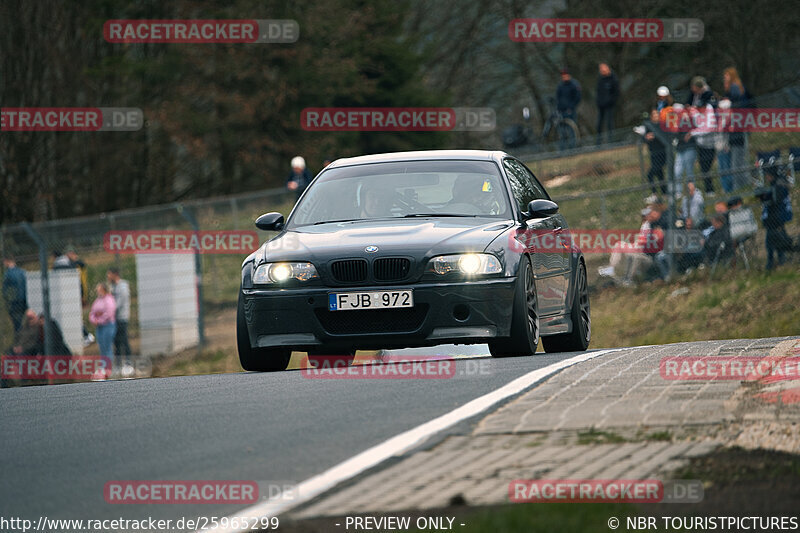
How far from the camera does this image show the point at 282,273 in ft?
33.0

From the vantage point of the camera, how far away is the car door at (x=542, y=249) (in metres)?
10.8

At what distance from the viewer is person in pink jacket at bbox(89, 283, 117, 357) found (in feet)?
72.4

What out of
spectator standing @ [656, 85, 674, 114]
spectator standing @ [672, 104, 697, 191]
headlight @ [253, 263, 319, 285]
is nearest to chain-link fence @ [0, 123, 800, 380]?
spectator standing @ [672, 104, 697, 191]

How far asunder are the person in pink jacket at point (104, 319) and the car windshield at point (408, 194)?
11.4 metres

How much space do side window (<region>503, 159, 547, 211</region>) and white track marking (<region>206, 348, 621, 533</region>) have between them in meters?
2.88

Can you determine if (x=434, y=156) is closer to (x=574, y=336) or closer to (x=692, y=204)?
(x=574, y=336)

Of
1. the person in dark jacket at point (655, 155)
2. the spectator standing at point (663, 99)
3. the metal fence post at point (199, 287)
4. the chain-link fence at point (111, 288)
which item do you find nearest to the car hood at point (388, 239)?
the chain-link fence at point (111, 288)

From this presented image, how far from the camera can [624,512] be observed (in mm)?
5086

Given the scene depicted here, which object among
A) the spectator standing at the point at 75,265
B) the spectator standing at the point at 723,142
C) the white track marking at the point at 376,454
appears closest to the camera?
the white track marking at the point at 376,454

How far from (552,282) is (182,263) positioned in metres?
12.3

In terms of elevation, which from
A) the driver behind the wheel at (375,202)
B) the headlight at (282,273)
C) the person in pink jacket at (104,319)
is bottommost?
the person in pink jacket at (104,319)

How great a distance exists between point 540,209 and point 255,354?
98.8 inches

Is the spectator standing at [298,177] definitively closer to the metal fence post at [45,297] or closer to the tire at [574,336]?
the metal fence post at [45,297]

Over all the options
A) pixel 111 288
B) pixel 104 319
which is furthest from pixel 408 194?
pixel 111 288
